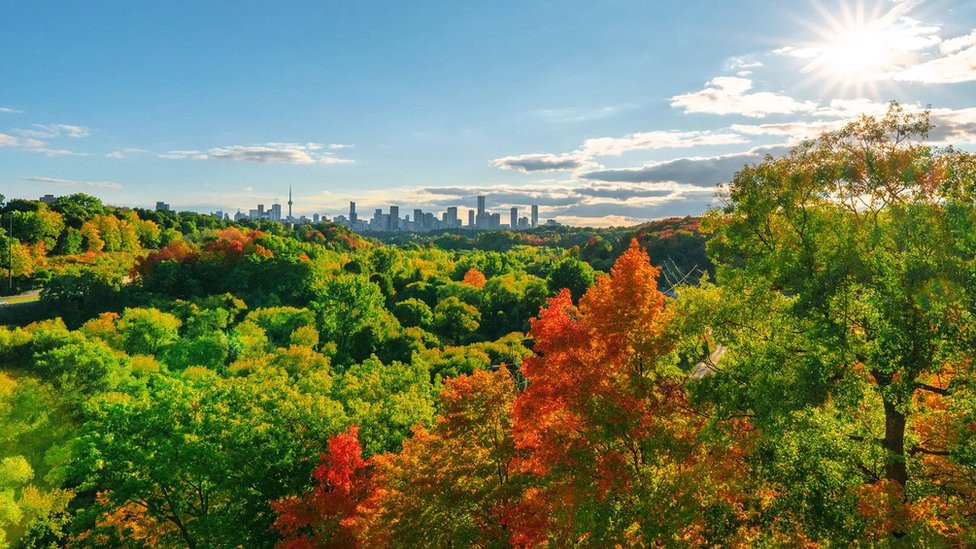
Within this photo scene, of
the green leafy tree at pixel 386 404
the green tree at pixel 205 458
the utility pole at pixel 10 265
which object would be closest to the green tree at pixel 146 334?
the green leafy tree at pixel 386 404

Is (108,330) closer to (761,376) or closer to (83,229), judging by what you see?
(83,229)

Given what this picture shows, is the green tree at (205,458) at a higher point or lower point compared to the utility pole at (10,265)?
lower

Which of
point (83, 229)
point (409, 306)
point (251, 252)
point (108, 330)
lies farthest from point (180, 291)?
point (409, 306)

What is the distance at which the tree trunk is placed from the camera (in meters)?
10.8

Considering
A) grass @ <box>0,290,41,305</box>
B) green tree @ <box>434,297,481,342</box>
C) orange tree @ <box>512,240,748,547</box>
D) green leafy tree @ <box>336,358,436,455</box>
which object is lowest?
green tree @ <box>434,297,481,342</box>

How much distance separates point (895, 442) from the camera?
1098 cm

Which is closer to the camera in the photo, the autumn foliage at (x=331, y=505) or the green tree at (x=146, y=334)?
the autumn foliage at (x=331, y=505)

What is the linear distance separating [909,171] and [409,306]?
54.9 m

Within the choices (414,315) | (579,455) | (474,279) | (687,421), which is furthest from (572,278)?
(579,455)

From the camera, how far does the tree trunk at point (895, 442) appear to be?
10.8 meters

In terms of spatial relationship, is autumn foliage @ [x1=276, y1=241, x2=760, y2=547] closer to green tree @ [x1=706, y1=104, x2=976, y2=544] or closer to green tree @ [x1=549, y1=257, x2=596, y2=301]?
green tree @ [x1=706, y1=104, x2=976, y2=544]

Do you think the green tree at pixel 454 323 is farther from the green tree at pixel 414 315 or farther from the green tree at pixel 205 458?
the green tree at pixel 205 458

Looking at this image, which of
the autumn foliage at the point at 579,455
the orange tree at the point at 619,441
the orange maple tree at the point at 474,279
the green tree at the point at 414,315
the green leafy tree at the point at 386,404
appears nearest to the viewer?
the orange tree at the point at 619,441

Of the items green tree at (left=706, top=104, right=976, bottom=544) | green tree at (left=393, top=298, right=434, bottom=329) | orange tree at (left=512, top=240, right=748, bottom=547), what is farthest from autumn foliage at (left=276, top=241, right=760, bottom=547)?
green tree at (left=393, top=298, right=434, bottom=329)
